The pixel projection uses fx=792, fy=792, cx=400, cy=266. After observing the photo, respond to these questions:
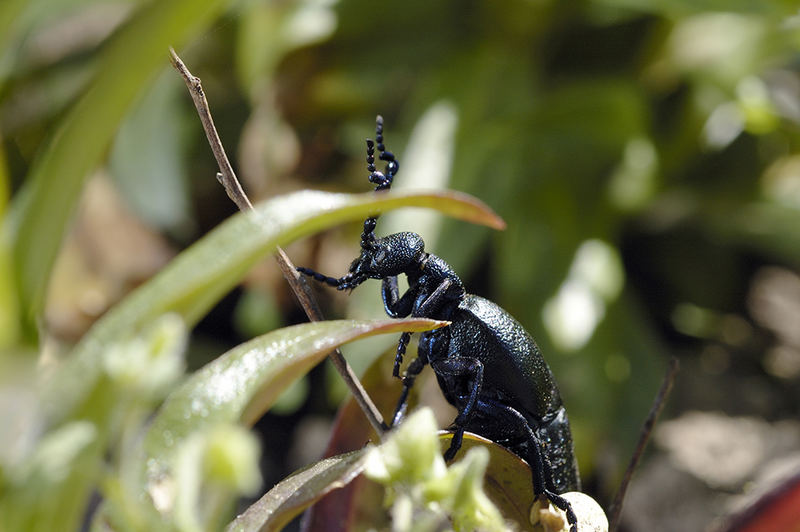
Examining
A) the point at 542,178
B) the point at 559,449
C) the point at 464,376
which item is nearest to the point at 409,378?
the point at 464,376

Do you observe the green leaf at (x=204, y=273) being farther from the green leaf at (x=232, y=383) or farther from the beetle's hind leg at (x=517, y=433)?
the beetle's hind leg at (x=517, y=433)

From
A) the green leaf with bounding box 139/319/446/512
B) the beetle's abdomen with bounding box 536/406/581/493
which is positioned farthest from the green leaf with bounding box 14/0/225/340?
the beetle's abdomen with bounding box 536/406/581/493

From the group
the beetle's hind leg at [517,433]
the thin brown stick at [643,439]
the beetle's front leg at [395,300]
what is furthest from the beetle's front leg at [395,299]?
the thin brown stick at [643,439]

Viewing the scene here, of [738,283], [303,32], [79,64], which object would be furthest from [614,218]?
[79,64]

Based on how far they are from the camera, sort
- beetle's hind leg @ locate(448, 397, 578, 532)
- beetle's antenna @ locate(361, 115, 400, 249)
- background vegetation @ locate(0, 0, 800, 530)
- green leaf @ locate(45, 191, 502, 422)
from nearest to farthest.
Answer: green leaf @ locate(45, 191, 502, 422), beetle's hind leg @ locate(448, 397, 578, 532), beetle's antenna @ locate(361, 115, 400, 249), background vegetation @ locate(0, 0, 800, 530)

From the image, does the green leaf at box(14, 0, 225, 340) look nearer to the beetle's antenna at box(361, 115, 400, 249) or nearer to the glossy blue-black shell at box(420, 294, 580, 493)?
the beetle's antenna at box(361, 115, 400, 249)

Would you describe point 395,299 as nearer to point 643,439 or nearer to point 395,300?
point 395,300
